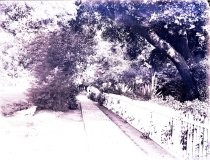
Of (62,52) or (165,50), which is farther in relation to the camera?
(62,52)

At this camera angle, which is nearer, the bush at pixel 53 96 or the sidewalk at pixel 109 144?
the sidewalk at pixel 109 144

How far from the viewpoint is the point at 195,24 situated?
933 centimetres

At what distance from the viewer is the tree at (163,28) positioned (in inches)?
361

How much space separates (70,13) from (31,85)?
562 centimetres

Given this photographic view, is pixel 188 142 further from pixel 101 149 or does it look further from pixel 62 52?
pixel 62 52

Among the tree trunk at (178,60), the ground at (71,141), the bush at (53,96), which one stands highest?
the tree trunk at (178,60)

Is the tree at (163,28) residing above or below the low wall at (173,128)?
above

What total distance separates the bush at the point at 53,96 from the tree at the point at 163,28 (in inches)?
231

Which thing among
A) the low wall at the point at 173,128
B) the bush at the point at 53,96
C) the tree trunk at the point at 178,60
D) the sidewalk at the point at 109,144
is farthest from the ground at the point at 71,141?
the bush at the point at 53,96

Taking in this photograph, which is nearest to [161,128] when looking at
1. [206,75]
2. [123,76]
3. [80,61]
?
[206,75]

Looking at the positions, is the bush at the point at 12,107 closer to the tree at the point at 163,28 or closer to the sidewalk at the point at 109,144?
the sidewalk at the point at 109,144

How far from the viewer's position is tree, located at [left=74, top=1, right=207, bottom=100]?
9.16m

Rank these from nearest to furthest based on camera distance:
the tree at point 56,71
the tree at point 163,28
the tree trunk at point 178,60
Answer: the tree trunk at point 178,60
the tree at point 163,28
the tree at point 56,71

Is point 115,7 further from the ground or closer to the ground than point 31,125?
further from the ground
